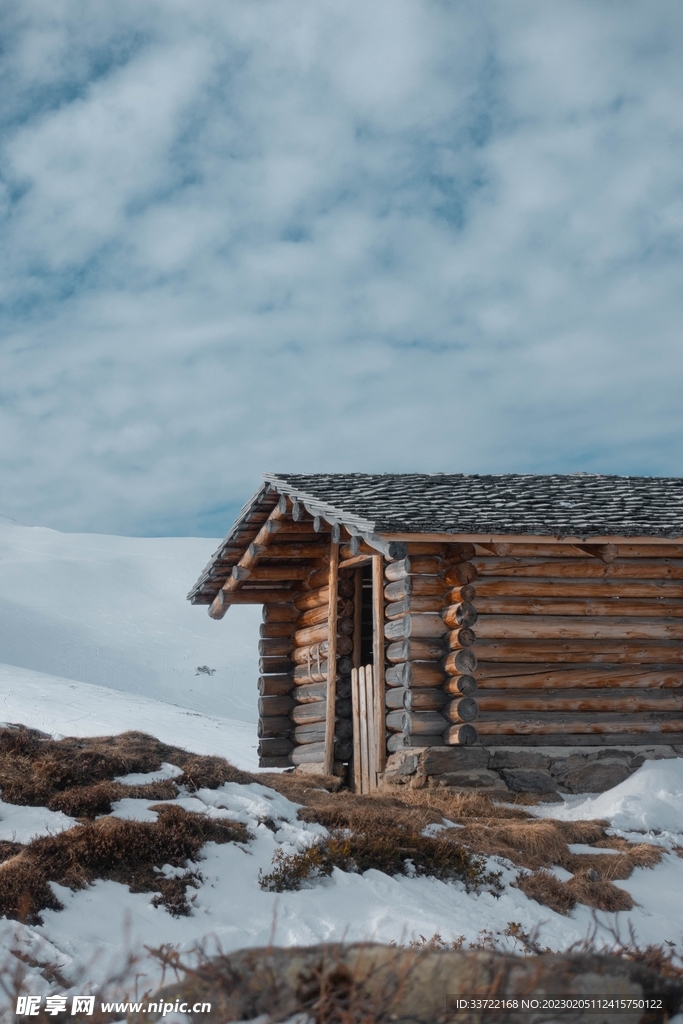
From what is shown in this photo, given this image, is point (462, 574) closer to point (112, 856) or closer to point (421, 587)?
point (421, 587)

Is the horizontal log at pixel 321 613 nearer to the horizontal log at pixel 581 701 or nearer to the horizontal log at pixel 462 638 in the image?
the horizontal log at pixel 462 638

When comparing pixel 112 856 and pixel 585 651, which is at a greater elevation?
pixel 585 651

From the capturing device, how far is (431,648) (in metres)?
12.2

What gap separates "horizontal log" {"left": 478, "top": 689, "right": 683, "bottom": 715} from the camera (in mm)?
12266

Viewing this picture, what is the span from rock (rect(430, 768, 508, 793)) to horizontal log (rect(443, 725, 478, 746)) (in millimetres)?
346

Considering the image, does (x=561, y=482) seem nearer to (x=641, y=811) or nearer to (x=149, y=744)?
(x=641, y=811)

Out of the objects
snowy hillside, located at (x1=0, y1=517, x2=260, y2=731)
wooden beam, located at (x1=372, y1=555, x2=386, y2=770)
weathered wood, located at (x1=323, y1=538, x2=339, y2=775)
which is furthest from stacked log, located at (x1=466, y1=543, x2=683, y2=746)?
snowy hillside, located at (x1=0, y1=517, x2=260, y2=731)

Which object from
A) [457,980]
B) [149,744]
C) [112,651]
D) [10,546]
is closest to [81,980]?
[457,980]

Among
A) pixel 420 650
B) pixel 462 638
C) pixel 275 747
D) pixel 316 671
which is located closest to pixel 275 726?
pixel 275 747

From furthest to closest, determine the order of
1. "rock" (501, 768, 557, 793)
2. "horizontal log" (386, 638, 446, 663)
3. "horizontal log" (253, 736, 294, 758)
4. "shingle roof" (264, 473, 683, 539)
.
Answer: "horizontal log" (253, 736, 294, 758) → "horizontal log" (386, 638, 446, 663) → "rock" (501, 768, 557, 793) → "shingle roof" (264, 473, 683, 539)

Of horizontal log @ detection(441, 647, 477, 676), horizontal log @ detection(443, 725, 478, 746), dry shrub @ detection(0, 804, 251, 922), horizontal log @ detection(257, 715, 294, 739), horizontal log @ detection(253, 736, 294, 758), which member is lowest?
horizontal log @ detection(253, 736, 294, 758)

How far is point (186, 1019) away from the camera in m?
3.61

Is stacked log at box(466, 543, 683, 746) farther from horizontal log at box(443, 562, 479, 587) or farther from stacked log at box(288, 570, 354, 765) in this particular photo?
stacked log at box(288, 570, 354, 765)

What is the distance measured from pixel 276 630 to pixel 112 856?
9.82 meters
